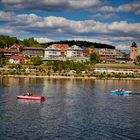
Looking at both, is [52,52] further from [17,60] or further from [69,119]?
[69,119]

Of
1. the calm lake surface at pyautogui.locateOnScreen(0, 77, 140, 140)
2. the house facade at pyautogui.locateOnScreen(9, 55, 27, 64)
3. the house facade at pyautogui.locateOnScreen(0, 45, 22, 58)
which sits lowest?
the calm lake surface at pyautogui.locateOnScreen(0, 77, 140, 140)

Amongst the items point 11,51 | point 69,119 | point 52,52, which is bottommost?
point 69,119

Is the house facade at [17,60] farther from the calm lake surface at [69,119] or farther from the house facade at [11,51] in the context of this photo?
the calm lake surface at [69,119]

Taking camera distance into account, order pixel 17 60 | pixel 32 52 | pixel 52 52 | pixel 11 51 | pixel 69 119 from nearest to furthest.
A: pixel 69 119 → pixel 17 60 → pixel 11 51 → pixel 32 52 → pixel 52 52

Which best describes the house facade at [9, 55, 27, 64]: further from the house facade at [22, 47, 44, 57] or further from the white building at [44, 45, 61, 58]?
the white building at [44, 45, 61, 58]

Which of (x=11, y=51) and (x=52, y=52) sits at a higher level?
(x=52, y=52)

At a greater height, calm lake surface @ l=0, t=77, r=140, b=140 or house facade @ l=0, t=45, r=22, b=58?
house facade @ l=0, t=45, r=22, b=58

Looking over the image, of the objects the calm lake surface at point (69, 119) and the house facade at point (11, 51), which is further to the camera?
the house facade at point (11, 51)

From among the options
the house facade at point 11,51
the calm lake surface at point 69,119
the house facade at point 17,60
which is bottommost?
the calm lake surface at point 69,119

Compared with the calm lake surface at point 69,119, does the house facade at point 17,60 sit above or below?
above

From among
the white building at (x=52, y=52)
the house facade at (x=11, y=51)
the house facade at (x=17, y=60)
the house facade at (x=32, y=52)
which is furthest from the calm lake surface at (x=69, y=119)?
the white building at (x=52, y=52)

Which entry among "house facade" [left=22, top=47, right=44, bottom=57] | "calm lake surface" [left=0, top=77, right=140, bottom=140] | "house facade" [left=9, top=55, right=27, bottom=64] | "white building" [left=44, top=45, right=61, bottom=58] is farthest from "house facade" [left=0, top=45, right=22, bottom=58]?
"calm lake surface" [left=0, top=77, right=140, bottom=140]

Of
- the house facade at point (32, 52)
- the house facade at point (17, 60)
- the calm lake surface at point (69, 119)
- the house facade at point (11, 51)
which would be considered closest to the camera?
the calm lake surface at point (69, 119)

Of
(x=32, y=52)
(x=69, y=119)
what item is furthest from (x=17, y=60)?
(x=69, y=119)
